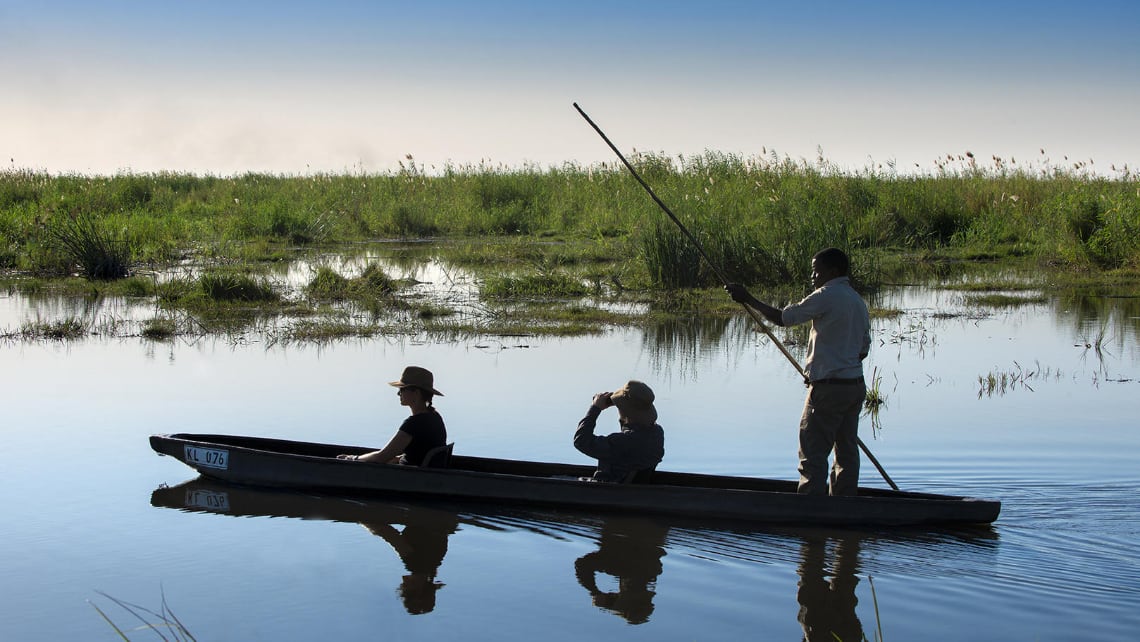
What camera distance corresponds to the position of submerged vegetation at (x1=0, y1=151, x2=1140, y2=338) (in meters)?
15.6

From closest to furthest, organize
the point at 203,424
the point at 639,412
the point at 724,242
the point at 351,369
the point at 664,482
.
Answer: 1. the point at 639,412
2. the point at 664,482
3. the point at 203,424
4. the point at 351,369
5. the point at 724,242

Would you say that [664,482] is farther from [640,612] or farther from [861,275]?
[861,275]

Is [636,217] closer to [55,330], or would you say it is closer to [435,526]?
[55,330]

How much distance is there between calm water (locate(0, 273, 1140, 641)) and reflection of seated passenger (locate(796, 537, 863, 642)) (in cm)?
2

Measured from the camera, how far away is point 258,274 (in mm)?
18359

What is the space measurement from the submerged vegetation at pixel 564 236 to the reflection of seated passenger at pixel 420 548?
6.44 meters

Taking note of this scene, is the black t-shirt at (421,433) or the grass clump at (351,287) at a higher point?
the grass clump at (351,287)

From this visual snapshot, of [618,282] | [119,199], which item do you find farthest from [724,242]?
[119,199]

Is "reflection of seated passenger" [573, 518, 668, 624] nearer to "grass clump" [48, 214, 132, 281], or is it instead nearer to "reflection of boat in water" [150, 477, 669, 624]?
"reflection of boat in water" [150, 477, 669, 624]

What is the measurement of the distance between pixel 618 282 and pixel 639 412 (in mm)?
10219

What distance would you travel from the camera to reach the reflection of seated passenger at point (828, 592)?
5324mm

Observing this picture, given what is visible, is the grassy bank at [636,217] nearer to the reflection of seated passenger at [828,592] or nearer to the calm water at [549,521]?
the calm water at [549,521]

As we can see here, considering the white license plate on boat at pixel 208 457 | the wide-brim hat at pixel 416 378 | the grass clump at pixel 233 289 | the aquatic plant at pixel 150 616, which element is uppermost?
the grass clump at pixel 233 289

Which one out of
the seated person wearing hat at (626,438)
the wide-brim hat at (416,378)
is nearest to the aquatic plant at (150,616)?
the wide-brim hat at (416,378)
